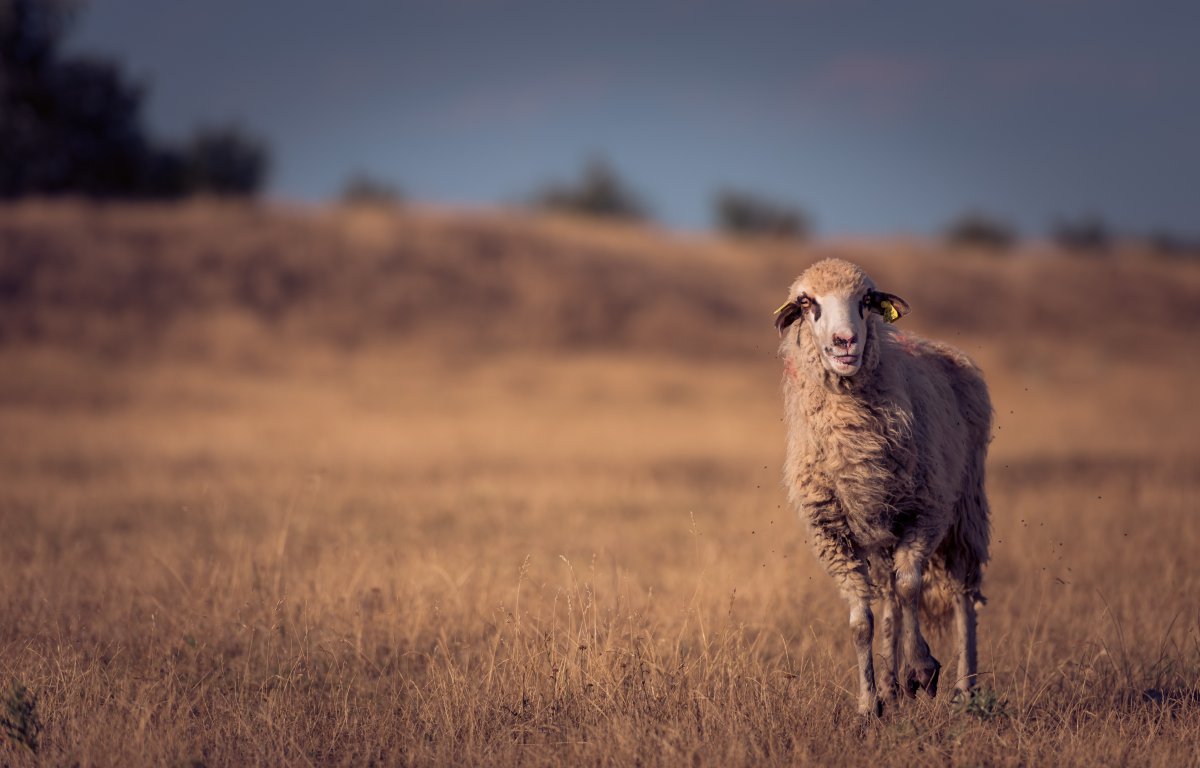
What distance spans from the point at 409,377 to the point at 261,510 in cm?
1519

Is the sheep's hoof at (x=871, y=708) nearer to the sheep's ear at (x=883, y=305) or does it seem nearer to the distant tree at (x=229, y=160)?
the sheep's ear at (x=883, y=305)

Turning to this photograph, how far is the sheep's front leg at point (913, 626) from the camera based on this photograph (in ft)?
16.7

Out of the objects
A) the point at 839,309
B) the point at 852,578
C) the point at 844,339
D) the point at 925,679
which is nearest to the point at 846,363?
the point at 844,339

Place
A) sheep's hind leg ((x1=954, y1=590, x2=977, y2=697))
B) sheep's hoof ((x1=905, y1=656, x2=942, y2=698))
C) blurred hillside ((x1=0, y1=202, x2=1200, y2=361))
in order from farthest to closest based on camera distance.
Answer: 1. blurred hillside ((x1=0, y1=202, x2=1200, y2=361))
2. sheep's hind leg ((x1=954, y1=590, x2=977, y2=697))
3. sheep's hoof ((x1=905, y1=656, x2=942, y2=698))

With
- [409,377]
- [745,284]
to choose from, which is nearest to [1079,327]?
[745,284]

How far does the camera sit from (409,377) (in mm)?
26812

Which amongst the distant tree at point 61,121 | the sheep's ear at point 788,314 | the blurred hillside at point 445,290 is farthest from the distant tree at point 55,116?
the sheep's ear at point 788,314

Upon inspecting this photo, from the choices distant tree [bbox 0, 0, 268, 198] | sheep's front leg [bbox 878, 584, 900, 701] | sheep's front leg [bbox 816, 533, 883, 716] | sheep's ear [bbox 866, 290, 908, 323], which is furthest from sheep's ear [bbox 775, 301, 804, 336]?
distant tree [bbox 0, 0, 268, 198]

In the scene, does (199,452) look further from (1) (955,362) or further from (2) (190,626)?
(1) (955,362)

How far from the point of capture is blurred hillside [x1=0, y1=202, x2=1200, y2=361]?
2814cm

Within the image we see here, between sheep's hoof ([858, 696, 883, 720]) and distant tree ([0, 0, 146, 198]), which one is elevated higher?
distant tree ([0, 0, 146, 198])

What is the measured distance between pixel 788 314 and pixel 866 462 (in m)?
0.89

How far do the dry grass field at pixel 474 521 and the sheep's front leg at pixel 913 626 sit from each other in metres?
0.13

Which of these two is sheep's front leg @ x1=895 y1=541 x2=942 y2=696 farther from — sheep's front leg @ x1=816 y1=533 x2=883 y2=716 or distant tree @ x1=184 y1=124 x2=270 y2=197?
distant tree @ x1=184 y1=124 x2=270 y2=197
